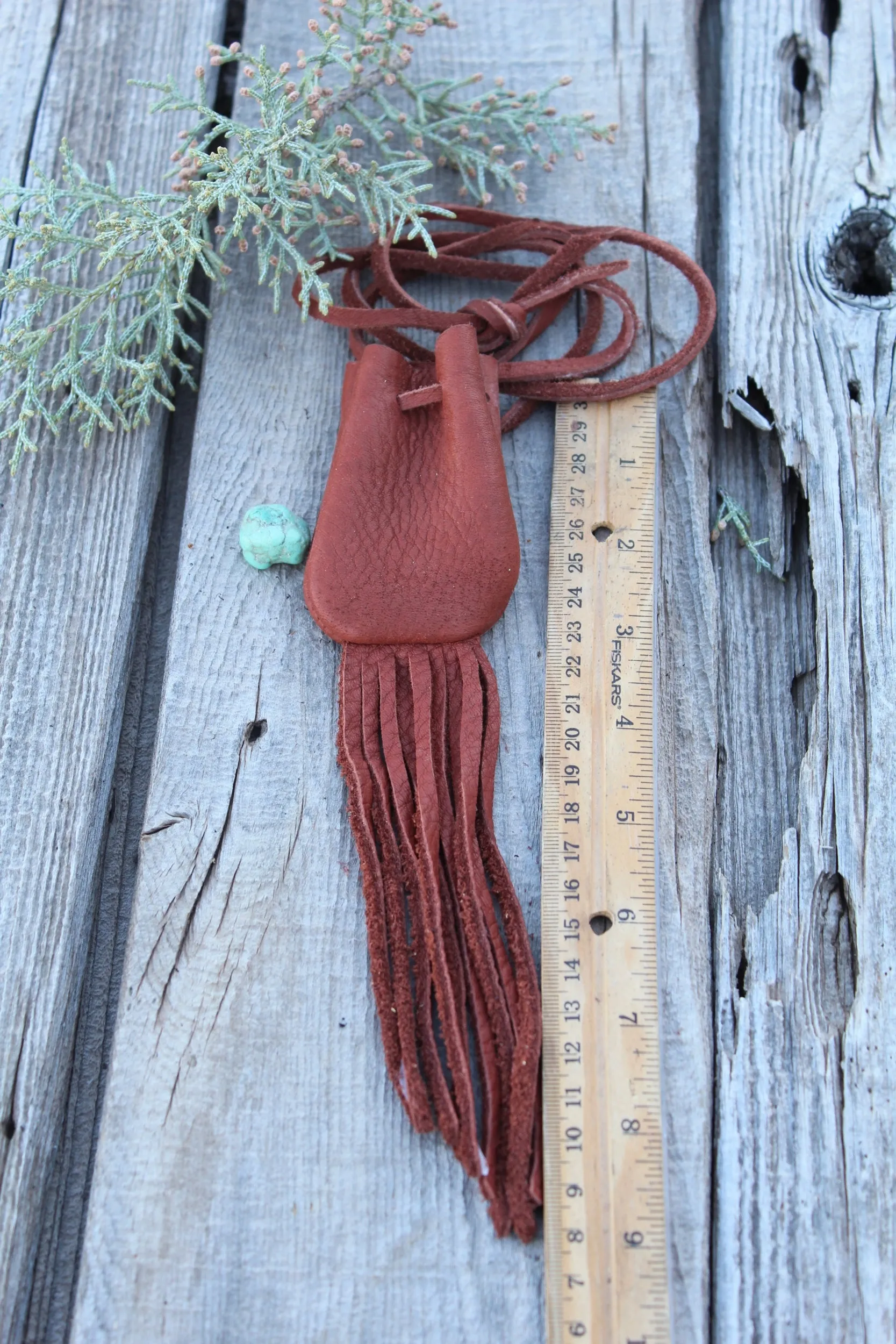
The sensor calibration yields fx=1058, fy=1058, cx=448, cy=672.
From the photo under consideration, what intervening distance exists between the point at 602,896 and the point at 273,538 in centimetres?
75

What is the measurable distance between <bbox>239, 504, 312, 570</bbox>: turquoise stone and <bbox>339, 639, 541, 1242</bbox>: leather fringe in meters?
0.20

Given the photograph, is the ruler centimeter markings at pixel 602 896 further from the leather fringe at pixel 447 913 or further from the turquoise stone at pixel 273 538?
the turquoise stone at pixel 273 538

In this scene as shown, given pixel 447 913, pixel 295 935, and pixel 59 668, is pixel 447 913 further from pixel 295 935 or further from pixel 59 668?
pixel 59 668

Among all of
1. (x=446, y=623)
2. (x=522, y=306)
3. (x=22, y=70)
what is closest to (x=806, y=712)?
(x=446, y=623)

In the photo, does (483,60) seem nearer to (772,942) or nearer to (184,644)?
(184,644)

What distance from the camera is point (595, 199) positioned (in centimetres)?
196

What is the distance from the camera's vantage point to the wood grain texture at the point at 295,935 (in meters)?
1.37

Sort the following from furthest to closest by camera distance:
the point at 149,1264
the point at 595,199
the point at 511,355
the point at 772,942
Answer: the point at 595,199, the point at 511,355, the point at 772,942, the point at 149,1264

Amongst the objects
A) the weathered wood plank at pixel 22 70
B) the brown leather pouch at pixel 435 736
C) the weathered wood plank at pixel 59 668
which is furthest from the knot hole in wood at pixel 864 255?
the weathered wood plank at pixel 22 70

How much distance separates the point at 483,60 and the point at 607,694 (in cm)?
130

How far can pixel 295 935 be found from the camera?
1523 mm

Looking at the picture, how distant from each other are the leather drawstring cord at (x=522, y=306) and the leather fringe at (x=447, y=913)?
48cm

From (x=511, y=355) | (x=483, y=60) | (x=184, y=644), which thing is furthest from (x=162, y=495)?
(x=483, y=60)

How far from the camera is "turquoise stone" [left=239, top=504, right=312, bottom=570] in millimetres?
1676
